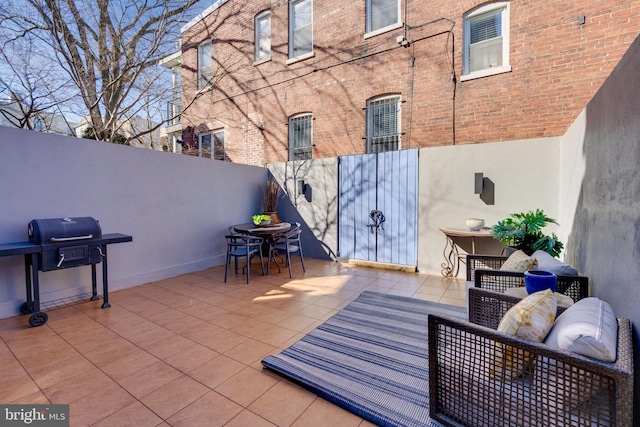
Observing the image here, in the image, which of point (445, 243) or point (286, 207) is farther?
point (286, 207)

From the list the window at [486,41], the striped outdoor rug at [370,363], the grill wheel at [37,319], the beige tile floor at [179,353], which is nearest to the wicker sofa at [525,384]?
the striped outdoor rug at [370,363]

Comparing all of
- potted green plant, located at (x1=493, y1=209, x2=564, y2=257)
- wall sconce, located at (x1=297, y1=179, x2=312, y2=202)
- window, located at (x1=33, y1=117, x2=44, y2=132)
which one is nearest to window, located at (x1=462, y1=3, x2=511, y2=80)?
potted green plant, located at (x1=493, y1=209, x2=564, y2=257)

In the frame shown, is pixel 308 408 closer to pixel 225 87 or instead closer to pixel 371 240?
pixel 371 240

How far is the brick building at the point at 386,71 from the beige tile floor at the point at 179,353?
3080 millimetres

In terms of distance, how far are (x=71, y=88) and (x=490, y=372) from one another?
8195mm

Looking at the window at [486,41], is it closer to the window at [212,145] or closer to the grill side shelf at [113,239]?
the grill side shelf at [113,239]

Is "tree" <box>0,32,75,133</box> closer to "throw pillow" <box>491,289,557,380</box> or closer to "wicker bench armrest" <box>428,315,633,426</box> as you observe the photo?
"wicker bench armrest" <box>428,315,633,426</box>

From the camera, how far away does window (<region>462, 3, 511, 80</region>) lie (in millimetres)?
4875

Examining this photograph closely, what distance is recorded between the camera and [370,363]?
86.4 inches

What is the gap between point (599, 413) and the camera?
111cm

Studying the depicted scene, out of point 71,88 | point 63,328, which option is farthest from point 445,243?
point 71,88

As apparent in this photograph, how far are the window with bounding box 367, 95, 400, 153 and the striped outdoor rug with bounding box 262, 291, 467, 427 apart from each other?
3.68 m

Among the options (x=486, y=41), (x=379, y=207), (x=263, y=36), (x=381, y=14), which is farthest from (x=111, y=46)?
(x=486, y=41)

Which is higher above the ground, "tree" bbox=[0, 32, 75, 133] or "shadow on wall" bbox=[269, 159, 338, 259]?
"tree" bbox=[0, 32, 75, 133]
